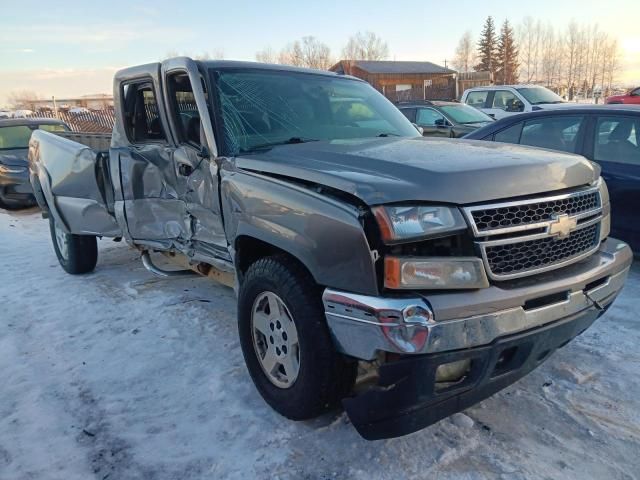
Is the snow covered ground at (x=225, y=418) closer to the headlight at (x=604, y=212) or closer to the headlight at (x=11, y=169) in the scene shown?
the headlight at (x=604, y=212)

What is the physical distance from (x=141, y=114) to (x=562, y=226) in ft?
10.7

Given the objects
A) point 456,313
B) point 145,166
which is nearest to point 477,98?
point 145,166

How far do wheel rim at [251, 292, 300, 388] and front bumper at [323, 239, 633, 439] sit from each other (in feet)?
1.34

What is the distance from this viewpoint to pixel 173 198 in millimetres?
3754

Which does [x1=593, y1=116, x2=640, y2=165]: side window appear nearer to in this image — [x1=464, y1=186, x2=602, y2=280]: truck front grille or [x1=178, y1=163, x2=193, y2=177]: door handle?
[x1=464, y1=186, x2=602, y2=280]: truck front grille

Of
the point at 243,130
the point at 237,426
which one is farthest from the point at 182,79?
the point at 237,426

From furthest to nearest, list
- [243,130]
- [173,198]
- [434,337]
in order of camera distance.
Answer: [173,198], [243,130], [434,337]

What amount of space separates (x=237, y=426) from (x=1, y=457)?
117 cm

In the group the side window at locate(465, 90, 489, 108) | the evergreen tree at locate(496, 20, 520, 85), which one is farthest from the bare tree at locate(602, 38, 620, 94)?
the side window at locate(465, 90, 489, 108)

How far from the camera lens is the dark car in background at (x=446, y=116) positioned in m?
10.7

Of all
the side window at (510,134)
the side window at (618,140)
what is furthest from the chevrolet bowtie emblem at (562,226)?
the side window at (510,134)

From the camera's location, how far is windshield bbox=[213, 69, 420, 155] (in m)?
3.22

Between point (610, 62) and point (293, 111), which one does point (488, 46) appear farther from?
point (293, 111)

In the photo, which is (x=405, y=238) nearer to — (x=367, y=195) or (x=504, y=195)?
(x=367, y=195)
